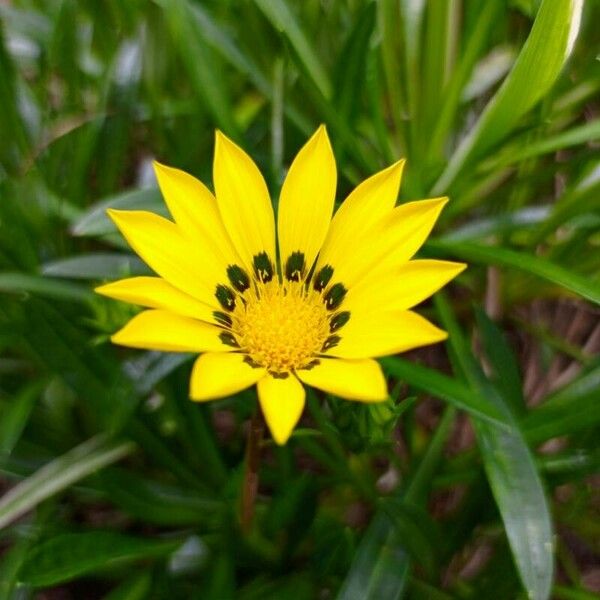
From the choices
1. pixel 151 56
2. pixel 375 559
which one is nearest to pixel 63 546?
pixel 375 559

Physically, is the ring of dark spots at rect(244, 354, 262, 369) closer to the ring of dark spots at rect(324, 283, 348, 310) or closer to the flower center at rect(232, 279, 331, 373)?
the flower center at rect(232, 279, 331, 373)

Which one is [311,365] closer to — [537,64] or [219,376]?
[219,376]

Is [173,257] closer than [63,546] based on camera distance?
Yes

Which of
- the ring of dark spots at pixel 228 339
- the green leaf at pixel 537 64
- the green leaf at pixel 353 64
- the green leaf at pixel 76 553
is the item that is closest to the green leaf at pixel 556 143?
the green leaf at pixel 537 64

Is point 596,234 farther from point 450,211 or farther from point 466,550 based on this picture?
point 466,550

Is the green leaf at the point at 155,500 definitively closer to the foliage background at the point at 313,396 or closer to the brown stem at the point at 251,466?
the foliage background at the point at 313,396
